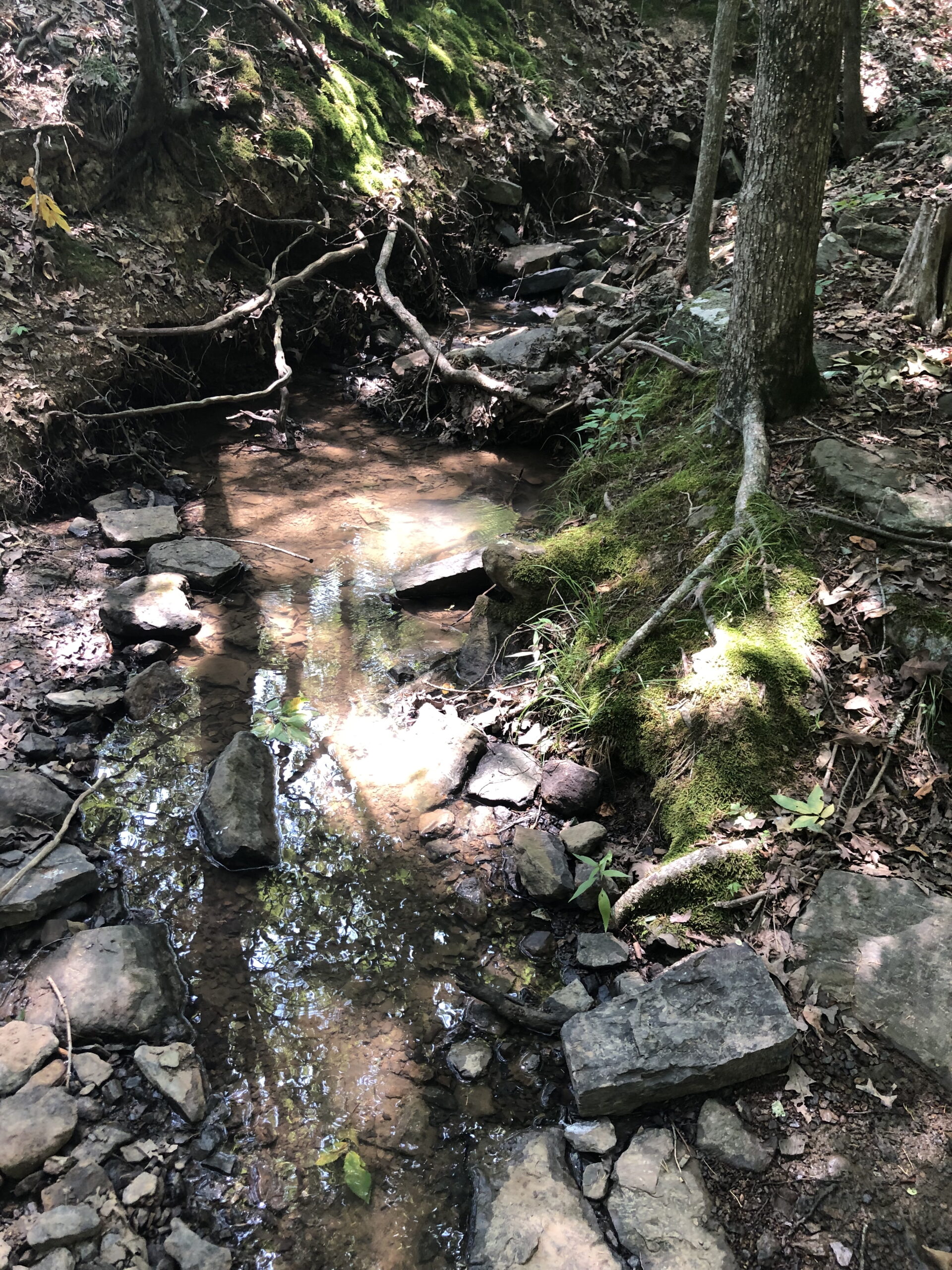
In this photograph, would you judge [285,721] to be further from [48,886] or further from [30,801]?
[48,886]

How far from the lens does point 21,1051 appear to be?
8.23 feet

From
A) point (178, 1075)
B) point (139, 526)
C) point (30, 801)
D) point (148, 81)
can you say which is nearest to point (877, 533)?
point (178, 1075)

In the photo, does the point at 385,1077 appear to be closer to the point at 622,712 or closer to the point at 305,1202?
the point at 305,1202

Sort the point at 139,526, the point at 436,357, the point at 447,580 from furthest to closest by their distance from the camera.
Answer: the point at 436,357
the point at 139,526
the point at 447,580

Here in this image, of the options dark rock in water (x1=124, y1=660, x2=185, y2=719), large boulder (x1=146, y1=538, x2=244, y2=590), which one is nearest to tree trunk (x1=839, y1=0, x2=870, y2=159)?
large boulder (x1=146, y1=538, x2=244, y2=590)

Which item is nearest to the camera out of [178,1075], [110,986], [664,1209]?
[664,1209]

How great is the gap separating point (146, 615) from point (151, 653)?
26 centimetres

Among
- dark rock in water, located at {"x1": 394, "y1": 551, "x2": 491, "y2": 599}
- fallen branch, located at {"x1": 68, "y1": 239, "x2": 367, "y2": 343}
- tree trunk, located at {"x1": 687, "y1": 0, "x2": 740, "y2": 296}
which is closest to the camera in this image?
dark rock in water, located at {"x1": 394, "y1": 551, "x2": 491, "y2": 599}

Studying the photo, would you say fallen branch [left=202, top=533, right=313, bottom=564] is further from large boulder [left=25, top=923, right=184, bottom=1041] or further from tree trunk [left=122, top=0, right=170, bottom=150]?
tree trunk [left=122, top=0, right=170, bottom=150]

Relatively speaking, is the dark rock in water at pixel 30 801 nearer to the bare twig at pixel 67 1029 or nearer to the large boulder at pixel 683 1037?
the bare twig at pixel 67 1029

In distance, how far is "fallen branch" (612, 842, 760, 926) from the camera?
2869 mm

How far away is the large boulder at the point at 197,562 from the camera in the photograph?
5.17m

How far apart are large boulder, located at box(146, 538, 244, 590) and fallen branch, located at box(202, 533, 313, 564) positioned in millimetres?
247

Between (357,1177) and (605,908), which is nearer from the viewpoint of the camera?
(357,1177)
